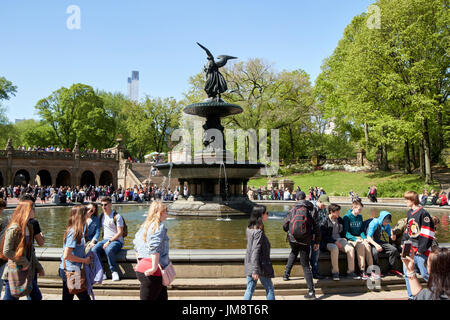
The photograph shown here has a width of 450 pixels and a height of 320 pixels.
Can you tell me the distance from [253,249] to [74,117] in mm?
64254

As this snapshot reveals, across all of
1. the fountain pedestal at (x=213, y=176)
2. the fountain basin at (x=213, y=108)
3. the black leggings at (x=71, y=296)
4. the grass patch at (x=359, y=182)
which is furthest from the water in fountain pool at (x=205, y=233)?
the grass patch at (x=359, y=182)

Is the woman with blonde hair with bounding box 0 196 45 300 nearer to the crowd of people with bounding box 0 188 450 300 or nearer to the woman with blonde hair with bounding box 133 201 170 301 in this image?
the crowd of people with bounding box 0 188 450 300

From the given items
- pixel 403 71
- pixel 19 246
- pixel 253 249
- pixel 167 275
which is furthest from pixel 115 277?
pixel 403 71

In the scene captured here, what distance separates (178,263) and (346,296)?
114 inches

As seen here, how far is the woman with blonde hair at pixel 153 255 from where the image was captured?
4.01m

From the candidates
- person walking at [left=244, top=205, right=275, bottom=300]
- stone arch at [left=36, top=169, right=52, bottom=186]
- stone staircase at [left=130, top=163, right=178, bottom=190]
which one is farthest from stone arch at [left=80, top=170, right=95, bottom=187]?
person walking at [left=244, top=205, right=275, bottom=300]

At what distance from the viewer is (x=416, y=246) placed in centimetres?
550

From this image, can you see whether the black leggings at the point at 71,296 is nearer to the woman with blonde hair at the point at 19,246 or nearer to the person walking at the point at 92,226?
the woman with blonde hair at the point at 19,246

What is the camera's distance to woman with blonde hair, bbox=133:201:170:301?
13.1 feet

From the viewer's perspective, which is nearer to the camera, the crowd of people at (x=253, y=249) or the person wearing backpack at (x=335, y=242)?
the crowd of people at (x=253, y=249)

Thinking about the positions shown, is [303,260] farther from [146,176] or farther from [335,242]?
[146,176]

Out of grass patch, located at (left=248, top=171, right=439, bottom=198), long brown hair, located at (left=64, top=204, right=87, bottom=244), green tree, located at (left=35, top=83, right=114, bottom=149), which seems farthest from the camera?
green tree, located at (left=35, top=83, right=114, bottom=149)

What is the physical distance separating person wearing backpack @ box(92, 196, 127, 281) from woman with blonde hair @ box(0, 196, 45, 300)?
132 centimetres
